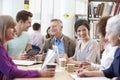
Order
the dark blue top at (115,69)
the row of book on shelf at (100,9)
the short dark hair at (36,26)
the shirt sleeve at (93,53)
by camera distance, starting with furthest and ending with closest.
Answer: the short dark hair at (36,26) < the row of book on shelf at (100,9) < the shirt sleeve at (93,53) < the dark blue top at (115,69)

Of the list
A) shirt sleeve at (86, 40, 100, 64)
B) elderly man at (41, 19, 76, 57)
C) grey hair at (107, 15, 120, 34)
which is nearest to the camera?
grey hair at (107, 15, 120, 34)

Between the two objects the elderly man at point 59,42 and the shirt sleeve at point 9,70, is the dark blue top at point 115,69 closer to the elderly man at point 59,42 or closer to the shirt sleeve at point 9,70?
the shirt sleeve at point 9,70

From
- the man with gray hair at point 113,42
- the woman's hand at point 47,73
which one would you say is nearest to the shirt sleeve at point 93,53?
the man with gray hair at point 113,42

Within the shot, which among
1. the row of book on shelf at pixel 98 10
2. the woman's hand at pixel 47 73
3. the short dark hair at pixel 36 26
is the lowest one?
the woman's hand at pixel 47 73

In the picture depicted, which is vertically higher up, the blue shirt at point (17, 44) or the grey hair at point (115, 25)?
the grey hair at point (115, 25)

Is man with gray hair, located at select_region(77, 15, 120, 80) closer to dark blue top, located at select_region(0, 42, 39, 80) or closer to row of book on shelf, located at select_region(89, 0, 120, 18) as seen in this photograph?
dark blue top, located at select_region(0, 42, 39, 80)

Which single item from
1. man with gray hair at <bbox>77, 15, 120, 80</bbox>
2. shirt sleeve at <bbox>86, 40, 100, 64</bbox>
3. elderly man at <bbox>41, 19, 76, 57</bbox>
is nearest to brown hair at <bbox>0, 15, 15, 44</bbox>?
man with gray hair at <bbox>77, 15, 120, 80</bbox>

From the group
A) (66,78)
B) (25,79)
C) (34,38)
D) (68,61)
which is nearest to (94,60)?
(68,61)

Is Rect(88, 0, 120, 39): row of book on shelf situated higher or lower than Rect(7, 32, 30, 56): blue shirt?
higher

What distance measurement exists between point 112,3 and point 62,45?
4.20 ft

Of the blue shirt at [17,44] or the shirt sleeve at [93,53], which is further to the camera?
the blue shirt at [17,44]

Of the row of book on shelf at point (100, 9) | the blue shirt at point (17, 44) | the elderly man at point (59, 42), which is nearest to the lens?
the blue shirt at point (17, 44)

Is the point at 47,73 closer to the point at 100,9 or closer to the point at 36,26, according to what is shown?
the point at 100,9

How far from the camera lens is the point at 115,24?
195cm
